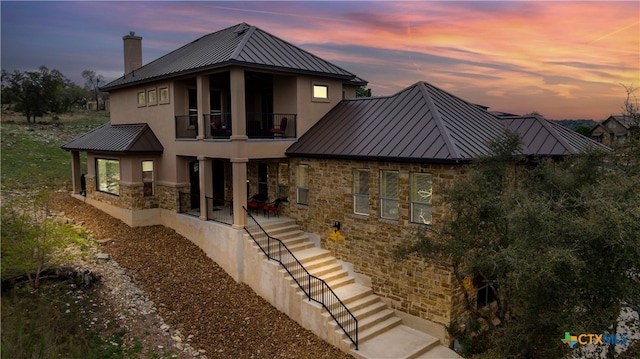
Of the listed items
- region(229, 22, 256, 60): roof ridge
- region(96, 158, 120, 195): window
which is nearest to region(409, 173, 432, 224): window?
region(229, 22, 256, 60): roof ridge

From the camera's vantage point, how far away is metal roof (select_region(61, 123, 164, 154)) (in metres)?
18.1

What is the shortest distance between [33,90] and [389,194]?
40.4 m

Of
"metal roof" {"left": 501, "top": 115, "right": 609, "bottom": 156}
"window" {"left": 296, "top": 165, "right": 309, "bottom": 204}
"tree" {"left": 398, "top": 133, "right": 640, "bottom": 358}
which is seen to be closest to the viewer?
"tree" {"left": 398, "top": 133, "right": 640, "bottom": 358}

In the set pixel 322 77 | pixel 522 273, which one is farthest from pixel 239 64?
pixel 522 273

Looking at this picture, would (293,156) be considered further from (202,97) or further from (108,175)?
(108,175)

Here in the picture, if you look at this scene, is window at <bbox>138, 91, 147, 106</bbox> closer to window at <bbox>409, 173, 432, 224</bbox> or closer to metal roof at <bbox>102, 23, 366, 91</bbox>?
metal roof at <bbox>102, 23, 366, 91</bbox>

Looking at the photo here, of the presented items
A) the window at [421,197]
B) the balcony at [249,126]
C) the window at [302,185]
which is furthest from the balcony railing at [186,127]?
the window at [421,197]

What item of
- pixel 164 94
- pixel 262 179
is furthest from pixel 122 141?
pixel 262 179

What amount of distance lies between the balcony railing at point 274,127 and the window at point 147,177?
506 centimetres

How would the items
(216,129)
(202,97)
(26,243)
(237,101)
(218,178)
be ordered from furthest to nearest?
(218,178)
(216,129)
(202,97)
(237,101)
(26,243)

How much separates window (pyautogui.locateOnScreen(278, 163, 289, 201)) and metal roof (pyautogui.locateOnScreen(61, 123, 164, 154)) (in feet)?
18.9

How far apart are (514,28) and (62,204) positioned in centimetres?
2244

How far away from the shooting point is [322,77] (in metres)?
17.5

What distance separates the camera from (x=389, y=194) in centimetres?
1347
